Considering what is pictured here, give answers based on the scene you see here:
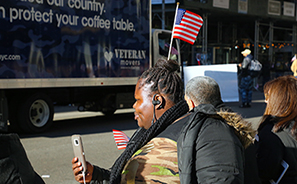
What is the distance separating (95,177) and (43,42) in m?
6.90

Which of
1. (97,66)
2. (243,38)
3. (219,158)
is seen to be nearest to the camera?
(219,158)

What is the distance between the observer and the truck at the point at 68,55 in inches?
303

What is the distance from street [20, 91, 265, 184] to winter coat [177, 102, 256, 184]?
3782 millimetres

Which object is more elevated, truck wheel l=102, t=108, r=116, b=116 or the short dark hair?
the short dark hair

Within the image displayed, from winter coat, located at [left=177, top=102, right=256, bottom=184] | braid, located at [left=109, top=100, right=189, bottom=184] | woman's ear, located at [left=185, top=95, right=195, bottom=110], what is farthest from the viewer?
woman's ear, located at [left=185, top=95, right=195, bottom=110]

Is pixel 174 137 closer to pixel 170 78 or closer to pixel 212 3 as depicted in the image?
pixel 170 78

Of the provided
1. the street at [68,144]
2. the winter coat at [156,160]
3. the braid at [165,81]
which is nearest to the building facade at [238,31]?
the street at [68,144]

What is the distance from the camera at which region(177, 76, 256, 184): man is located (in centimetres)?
Answer: 148

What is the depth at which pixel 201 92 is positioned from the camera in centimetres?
234

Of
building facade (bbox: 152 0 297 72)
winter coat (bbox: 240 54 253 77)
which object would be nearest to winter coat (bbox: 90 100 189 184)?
winter coat (bbox: 240 54 253 77)

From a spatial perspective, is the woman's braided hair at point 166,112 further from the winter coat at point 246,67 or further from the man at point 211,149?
the winter coat at point 246,67

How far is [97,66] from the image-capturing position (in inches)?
365

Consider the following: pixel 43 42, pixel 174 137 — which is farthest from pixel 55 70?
pixel 174 137

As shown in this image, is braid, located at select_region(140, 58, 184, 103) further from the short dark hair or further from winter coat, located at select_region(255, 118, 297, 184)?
winter coat, located at select_region(255, 118, 297, 184)
